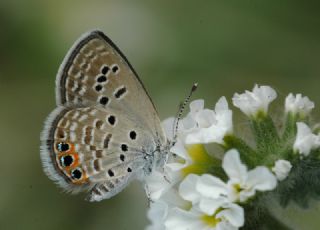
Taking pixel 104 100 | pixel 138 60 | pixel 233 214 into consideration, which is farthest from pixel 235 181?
pixel 138 60

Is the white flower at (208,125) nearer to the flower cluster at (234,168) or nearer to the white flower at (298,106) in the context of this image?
the flower cluster at (234,168)

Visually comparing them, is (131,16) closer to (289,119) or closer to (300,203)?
(289,119)

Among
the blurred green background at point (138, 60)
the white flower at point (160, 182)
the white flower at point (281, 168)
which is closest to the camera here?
the white flower at point (281, 168)

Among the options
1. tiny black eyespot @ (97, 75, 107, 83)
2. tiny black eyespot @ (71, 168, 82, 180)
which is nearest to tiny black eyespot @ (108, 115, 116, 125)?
tiny black eyespot @ (97, 75, 107, 83)

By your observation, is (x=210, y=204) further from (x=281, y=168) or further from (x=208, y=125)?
(x=208, y=125)

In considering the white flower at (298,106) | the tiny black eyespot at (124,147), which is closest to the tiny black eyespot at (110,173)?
the tiny black eyespot at (124,147)

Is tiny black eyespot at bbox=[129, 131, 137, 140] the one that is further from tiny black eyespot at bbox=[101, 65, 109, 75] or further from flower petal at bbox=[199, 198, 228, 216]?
flower petal at bbox=[199, 198, 228, 216]

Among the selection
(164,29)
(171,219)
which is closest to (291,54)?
(164,29)
